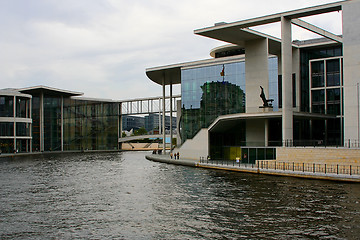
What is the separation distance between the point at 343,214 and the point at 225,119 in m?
29.8

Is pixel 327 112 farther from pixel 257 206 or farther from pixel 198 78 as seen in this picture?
pixel 257 206

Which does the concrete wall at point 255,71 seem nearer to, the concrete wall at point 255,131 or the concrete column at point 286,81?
the concrete wall at point 255,131

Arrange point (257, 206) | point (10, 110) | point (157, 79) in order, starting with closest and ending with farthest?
point (257, 206)
point (157, 79)
point (10, 110)

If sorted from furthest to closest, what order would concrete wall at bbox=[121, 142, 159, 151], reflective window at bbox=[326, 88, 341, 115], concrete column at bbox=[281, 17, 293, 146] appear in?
concrete wall at bbox=[121, 142, 159, 151] → reflective window at bbox=[326, 88, 341, 115] → concrete column at bbox=[281, 17, 293, 146]

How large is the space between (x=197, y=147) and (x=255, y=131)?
9.25m

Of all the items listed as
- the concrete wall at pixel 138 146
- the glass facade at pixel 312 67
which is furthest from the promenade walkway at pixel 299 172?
the concrete wall at pixel 138 146

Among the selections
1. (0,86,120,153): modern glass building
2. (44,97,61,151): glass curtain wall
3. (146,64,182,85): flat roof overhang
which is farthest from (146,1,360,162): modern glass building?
(44,97,61,151): glass curtain wall

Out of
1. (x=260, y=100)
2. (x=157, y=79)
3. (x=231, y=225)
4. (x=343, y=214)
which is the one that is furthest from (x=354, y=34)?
(x=157, y=79)

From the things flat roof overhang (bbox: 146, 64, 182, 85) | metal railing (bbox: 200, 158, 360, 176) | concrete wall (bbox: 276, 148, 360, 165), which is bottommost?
metal railing (bbox: 200, 158, 360, 176)

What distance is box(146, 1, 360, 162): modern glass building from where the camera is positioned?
4331cm

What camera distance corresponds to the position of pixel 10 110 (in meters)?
83.0

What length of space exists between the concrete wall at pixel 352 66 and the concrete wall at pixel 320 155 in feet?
13.2

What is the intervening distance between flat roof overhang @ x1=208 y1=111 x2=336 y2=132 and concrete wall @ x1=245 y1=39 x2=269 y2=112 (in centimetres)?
263

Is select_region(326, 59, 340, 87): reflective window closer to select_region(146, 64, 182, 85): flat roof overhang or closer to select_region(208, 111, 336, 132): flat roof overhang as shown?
select_region(208, 111, 336, 132): flat roof overhang
